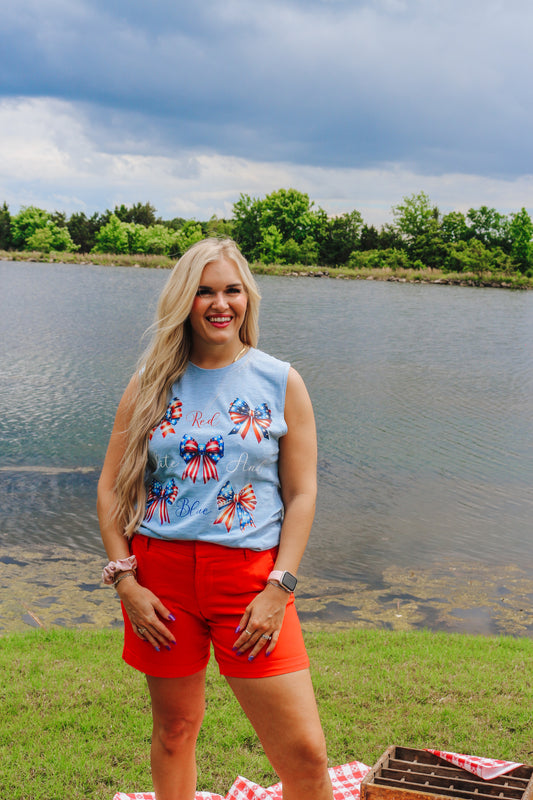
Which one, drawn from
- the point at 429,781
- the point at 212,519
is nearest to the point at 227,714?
the point at 429,781

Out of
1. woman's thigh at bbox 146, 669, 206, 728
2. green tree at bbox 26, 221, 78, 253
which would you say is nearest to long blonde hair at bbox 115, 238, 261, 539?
woman's thigh at bbox 146, 669, 206, 728

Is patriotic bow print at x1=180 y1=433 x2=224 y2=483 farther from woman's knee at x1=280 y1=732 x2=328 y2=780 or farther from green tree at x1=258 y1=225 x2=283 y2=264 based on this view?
green tree at x1=258 y1=225 x2=283 y2=264

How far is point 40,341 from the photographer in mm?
21328

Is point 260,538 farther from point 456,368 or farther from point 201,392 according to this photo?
point 456,368

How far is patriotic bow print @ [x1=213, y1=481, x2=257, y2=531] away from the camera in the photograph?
2.13m

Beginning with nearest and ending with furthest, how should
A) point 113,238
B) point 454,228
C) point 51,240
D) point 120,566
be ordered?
point 120,566 < point 454,228 < point 113,238 < point 51,240

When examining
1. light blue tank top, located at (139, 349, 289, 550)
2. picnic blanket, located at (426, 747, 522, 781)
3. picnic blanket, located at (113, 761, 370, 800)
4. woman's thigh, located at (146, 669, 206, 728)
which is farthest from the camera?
picnic blanket, located at (113, 761, 370, 800)

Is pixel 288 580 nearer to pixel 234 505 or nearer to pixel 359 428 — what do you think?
pixel 234 505

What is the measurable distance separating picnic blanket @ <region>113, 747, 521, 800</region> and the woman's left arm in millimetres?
1323

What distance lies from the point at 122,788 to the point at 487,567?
5767 mm

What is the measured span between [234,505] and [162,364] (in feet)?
1.77

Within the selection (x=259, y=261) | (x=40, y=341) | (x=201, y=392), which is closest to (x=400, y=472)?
(x=201, y=392)

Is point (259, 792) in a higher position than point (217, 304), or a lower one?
lower

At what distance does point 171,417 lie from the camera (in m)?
2.27
